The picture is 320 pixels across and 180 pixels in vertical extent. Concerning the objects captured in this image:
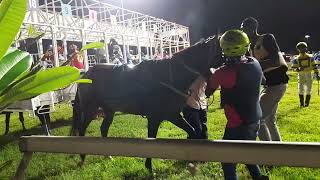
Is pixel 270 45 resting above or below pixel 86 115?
above

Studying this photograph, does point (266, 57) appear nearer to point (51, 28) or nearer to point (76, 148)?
point (76, 148)

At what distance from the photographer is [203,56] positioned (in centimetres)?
500

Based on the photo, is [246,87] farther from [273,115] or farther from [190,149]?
[273,115]

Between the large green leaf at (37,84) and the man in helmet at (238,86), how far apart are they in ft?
6.39

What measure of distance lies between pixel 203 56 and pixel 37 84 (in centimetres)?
347

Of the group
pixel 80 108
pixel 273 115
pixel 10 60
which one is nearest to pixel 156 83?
pixel 273 115

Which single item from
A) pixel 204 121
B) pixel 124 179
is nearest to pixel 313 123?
pixel 204 121

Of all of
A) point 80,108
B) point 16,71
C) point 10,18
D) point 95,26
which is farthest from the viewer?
point 95,26

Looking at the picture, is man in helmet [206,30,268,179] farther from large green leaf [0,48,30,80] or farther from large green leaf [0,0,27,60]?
large green leaf [0,0,27,60]

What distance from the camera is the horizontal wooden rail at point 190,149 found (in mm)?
1691

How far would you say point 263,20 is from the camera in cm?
3183

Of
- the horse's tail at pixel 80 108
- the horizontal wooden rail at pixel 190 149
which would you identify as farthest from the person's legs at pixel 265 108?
the horizontal wooden rail at pixel 190 149

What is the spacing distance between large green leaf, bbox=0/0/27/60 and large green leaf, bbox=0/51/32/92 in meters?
0.19

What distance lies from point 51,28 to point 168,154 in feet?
27.2
